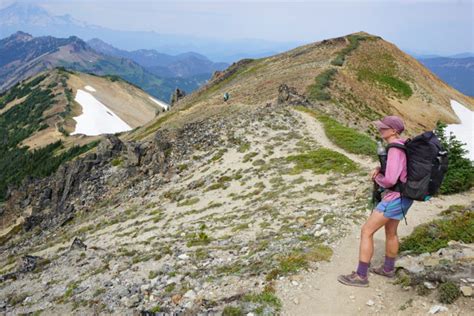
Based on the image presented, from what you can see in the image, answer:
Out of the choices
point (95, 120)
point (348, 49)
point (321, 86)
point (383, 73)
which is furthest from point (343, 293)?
point (95, 120)

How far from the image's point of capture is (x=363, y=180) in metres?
21.6

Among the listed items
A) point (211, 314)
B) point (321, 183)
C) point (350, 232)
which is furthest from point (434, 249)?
point (321, 183)

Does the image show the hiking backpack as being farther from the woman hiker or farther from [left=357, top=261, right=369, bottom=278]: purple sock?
[left=357, top=261, right=369, bottom=278]: purple sock

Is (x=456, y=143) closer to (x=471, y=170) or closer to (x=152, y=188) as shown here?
(x=471, y=170)

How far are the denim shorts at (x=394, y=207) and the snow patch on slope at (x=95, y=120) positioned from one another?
5941 inches

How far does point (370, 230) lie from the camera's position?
10539mm

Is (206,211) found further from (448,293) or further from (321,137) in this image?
(448,293)

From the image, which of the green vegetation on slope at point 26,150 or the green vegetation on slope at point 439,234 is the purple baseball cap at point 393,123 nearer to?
the green vegetation on slope at point 439,234

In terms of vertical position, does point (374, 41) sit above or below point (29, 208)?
above

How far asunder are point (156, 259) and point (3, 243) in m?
37.2

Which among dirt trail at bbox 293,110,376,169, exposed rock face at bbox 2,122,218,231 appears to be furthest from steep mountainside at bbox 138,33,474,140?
exposed rock face at bbox 2,122,218,231

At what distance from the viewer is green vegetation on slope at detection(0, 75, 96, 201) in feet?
347

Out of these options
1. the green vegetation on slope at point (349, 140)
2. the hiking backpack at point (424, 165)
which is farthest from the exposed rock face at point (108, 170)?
the hiking backpack at point (424, 165)

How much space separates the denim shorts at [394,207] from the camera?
10188 mm
